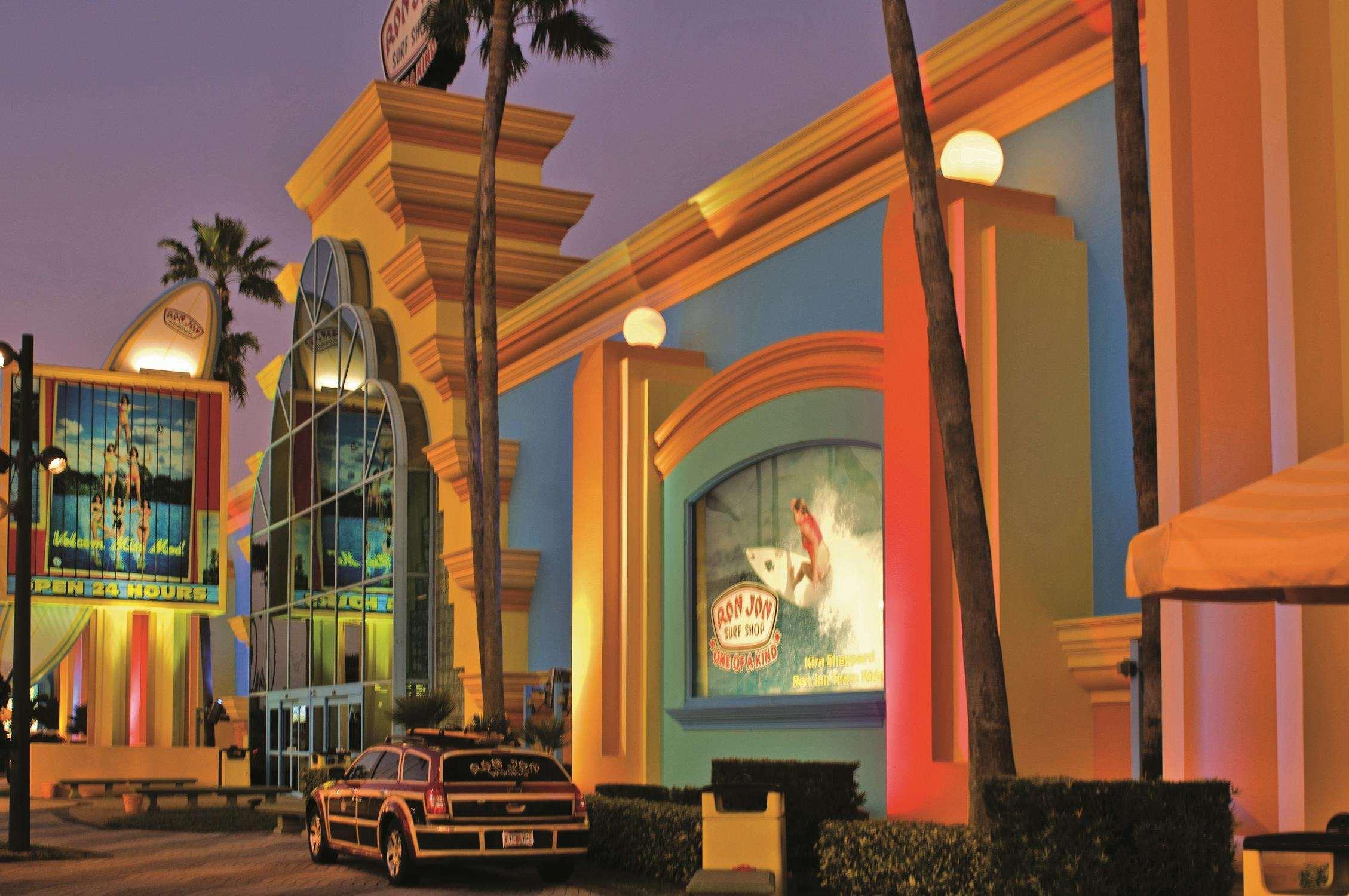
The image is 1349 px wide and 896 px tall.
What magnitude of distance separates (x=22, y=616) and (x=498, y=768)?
26.6ft

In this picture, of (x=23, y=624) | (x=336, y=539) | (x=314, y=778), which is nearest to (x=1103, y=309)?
(x=23, y=624)

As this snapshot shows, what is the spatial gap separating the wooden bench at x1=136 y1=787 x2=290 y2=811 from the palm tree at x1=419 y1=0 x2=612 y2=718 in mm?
10658

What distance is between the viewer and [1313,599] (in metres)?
9.06

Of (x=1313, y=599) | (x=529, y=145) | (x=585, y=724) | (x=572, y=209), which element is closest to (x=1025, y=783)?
(x=1313, y=599)

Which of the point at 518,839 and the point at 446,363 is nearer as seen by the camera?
the point at 518,839

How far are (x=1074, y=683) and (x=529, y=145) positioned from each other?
76.0ft

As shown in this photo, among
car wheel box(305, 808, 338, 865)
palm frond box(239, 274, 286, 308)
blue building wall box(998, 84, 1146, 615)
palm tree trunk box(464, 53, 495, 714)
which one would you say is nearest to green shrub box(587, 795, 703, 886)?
car wheel box(305, 808, 338, 865)

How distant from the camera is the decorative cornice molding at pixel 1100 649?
14.0 metres

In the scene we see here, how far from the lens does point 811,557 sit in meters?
18.4

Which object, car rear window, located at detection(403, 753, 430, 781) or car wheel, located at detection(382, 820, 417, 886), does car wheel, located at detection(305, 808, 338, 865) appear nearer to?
car wheel, located at detection(382, 820, 417, 886)

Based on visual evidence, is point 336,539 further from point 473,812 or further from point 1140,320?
point 1140,320

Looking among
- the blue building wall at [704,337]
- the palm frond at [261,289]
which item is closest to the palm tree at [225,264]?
the palm frond at [261,289]

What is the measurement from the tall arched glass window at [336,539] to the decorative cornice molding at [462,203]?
2710 mm

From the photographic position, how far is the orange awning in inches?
306
